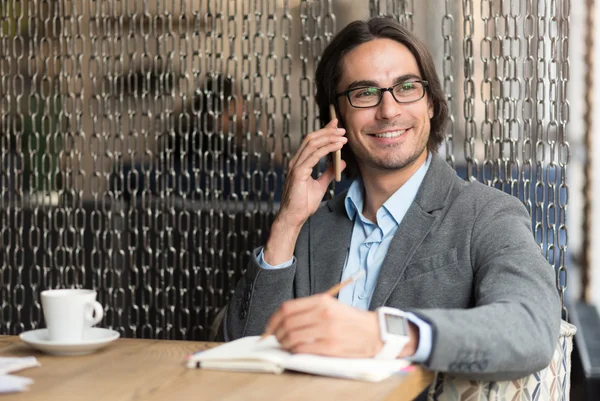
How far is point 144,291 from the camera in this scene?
273cm

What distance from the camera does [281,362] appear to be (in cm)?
121

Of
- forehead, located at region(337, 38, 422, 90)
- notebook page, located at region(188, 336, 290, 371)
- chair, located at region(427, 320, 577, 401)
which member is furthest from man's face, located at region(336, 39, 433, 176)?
notebook page, located at region(188, 336, 290, 371)

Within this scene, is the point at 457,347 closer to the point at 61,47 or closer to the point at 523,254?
the point at 523,254

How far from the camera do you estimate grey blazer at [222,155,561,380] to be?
4.19 ft

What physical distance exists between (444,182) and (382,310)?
0.72 m

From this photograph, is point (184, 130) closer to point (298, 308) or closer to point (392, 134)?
point (392, 134)

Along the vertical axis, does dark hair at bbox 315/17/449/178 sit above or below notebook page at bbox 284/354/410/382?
above

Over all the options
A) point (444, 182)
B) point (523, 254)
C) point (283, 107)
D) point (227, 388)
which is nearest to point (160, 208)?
point (283, 107)

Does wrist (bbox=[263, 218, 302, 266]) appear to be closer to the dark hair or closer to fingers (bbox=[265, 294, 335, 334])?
the dark hair

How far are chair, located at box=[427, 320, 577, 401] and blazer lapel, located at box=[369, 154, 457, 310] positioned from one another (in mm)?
298

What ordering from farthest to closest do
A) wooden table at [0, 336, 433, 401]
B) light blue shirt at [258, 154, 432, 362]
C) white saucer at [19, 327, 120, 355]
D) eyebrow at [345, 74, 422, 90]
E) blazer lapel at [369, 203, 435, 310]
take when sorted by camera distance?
1. eyebrow at [345, 74, 422, 90]
2. light blue shirt at [258, 154, 432, 362]
3. blazer lapel at [369, 203, 435, 310]
4. white saucer at [19, 327, 120, 355]
5. wooden table at [0, 336, 433, 401]

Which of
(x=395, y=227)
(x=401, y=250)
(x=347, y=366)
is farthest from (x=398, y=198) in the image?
(x=347, y=366)

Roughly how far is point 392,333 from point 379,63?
0.96 metres

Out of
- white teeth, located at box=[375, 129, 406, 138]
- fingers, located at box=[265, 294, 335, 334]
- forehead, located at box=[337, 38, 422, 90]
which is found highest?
forehead, located at box=[337, 38, 422, 90]
